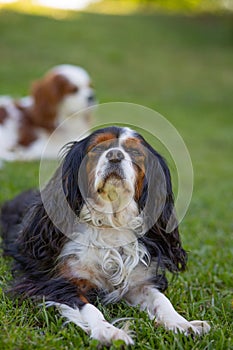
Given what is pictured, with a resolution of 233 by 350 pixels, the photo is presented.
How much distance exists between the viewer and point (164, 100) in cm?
1975

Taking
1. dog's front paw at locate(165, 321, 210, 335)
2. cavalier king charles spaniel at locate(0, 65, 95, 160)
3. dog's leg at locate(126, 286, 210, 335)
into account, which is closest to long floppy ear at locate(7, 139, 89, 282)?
dog's leg at locate(126, 286, 210, 335)

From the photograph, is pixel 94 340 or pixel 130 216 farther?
pixel 130 216

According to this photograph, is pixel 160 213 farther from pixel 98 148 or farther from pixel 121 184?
pixel 98 148

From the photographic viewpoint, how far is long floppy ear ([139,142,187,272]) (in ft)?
12.0

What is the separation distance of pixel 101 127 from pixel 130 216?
59 cm

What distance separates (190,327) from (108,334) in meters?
0.50

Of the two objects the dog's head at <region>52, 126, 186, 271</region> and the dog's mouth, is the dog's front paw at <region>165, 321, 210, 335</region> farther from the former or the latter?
the dog's mouth

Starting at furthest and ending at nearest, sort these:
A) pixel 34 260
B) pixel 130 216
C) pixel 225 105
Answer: pixel 225 105 → pixel 34 260 → pixel 130 216

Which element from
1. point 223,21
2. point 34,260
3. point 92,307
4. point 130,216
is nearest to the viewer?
point 92,307

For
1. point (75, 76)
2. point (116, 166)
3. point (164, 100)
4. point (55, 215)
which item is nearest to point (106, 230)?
point (55, 215)

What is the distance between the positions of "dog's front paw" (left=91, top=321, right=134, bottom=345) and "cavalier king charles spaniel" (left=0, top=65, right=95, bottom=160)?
6.73m

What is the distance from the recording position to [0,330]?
2.99 meters

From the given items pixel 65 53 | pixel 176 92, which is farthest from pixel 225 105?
pixel 65 53

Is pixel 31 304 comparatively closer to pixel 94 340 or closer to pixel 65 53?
pixel 94 340
